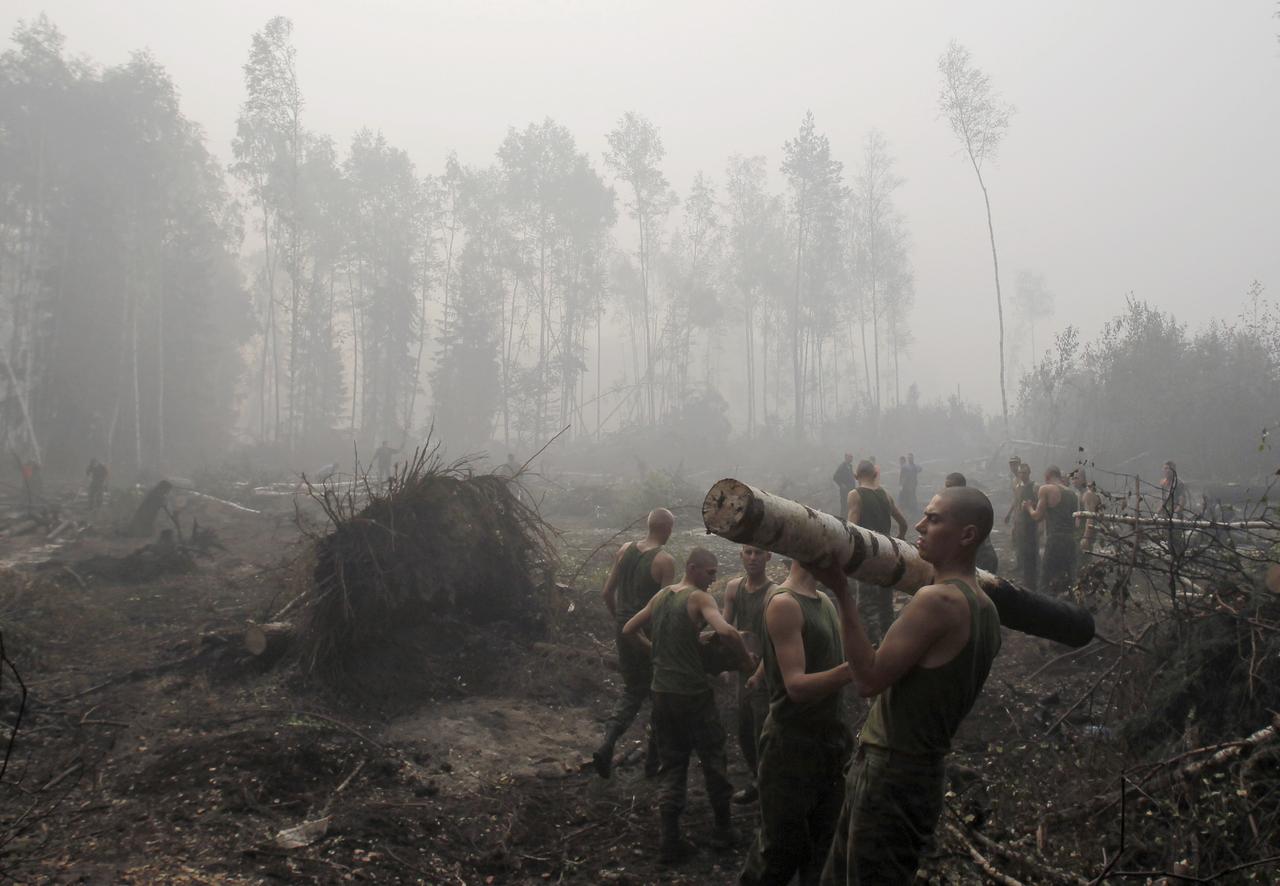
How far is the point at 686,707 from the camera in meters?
4.92

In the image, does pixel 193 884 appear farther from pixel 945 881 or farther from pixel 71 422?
pixel 71 422

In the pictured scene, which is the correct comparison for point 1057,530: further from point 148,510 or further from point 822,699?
point 148,510

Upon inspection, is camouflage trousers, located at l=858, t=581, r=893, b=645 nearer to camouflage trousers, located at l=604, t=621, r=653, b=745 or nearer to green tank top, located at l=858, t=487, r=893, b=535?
green tank top, located at l=858, t=487, r=893, b=535

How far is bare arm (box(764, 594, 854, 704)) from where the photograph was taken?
3158mm

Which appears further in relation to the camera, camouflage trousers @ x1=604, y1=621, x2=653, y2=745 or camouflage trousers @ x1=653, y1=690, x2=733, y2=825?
camouflage trousers @ x1=604, y1=621, x2=653, y2=745

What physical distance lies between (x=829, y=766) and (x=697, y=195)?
44178 millimetres

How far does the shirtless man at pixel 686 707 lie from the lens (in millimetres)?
4750

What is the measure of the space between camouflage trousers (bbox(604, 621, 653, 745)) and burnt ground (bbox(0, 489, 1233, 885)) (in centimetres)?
56

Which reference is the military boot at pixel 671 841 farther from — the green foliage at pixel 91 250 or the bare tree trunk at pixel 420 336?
the bare tree trunk at pixel 420 336

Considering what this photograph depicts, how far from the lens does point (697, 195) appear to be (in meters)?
44.7

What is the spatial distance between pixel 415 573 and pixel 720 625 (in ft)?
14.5

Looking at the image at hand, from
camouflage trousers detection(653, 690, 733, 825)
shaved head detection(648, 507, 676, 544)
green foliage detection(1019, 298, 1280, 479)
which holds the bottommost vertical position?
camouflage trousers detection(653, 690, 733, 825)

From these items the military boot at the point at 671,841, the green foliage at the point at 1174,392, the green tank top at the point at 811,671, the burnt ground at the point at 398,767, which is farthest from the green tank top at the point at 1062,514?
the green foliage at the point at 1174,392

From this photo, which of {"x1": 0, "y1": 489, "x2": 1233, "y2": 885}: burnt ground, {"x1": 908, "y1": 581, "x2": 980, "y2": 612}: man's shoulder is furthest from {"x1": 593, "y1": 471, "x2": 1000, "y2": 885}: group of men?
{"x1": 0, "y1": 489, "x2": 1233, "y2": 885}: burnt ground
